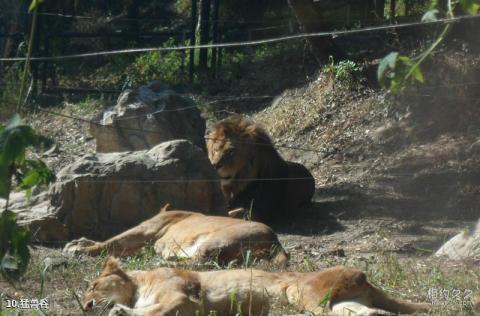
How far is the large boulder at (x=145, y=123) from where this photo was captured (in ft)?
35.7

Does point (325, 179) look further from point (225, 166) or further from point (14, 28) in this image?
point (14, 28)

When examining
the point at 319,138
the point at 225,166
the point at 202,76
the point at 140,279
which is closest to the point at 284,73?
the point at 202,76

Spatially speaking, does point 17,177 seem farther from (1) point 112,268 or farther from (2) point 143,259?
(2) point 143,259

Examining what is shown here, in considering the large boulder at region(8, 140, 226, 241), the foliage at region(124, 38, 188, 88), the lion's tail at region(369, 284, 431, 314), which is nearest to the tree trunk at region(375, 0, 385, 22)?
the foliage at region(124, 38, 188, 88)

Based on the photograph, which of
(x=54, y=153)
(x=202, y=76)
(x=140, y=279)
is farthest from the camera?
(x=202, y=76)

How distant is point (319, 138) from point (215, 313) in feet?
26.8

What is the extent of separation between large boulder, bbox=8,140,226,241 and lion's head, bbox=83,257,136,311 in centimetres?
300

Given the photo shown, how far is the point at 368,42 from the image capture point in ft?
50.5

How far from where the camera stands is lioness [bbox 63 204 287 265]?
703 cm

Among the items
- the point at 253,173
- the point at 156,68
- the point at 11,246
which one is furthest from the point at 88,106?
the point at 11,246

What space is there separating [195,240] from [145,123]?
3.69 m

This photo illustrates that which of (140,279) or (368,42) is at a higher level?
(368,42)

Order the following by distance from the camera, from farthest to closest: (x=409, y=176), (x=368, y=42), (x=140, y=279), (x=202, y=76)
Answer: (x=202, y=76), (x=368, y=42), (x=409, y=176), (x=140, y=279)

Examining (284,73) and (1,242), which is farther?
(284,73)
